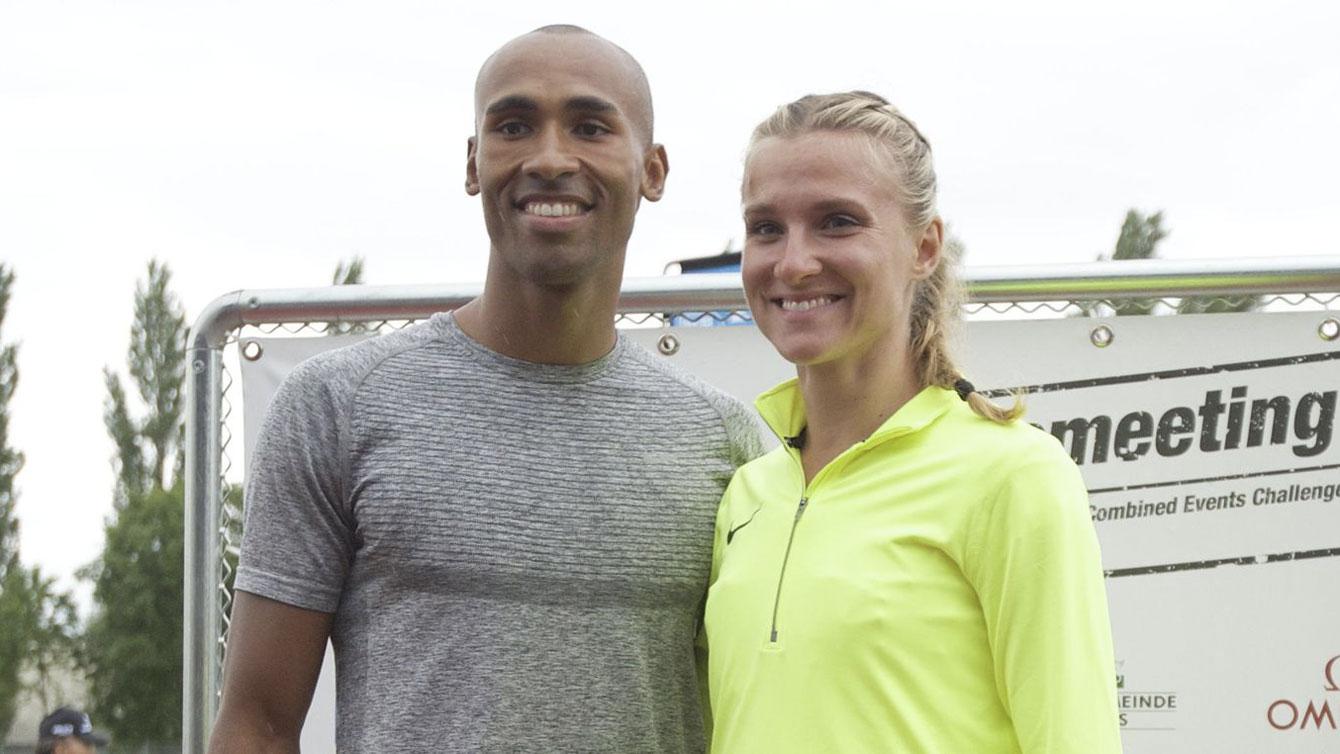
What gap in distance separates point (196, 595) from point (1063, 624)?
2.20m

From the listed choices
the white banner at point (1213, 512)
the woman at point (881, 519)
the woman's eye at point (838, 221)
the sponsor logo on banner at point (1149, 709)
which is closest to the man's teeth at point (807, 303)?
the woman at point (881, 519)

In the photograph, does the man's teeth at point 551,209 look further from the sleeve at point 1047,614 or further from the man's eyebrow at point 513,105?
the sleeve at point 1047,614

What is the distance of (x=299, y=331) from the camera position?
3750 mm

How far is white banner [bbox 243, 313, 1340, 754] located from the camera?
3566mm

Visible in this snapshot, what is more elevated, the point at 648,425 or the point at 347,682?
the point at 648,425

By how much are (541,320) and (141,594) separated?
3987 centimetres

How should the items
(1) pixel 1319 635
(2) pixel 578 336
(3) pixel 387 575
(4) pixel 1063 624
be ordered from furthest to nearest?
(1) pixel 1319 635
(2) pixel 578 336
(3) pixel 387 575
(4) pixel 1063 624

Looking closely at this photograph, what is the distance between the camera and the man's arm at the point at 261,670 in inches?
97.3

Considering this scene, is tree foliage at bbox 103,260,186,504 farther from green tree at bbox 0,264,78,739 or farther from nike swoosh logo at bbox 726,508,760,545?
nike swoosh logo at bbox 726,508,760,545

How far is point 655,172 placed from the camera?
277cm

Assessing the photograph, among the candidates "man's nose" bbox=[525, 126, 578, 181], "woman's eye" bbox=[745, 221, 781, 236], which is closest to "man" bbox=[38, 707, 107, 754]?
"man's nose" bbox=[525, 126, 578, 181]

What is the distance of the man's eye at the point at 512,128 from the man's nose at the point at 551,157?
38 millimetres

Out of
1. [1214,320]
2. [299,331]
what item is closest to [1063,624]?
[1214,320]

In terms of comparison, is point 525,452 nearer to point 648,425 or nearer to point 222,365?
point 648,425
